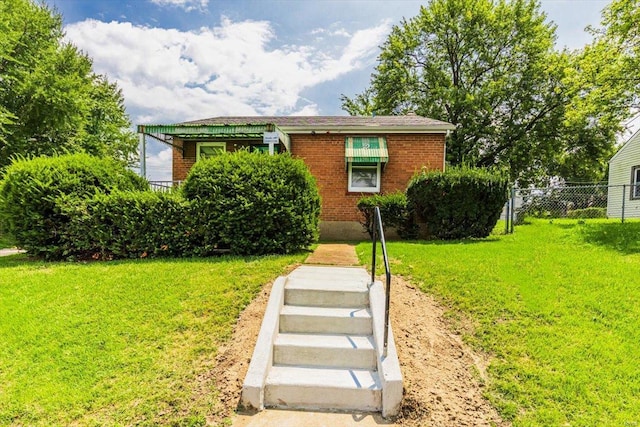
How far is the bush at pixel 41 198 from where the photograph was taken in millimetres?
7141

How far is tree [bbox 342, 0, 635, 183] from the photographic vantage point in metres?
22.9

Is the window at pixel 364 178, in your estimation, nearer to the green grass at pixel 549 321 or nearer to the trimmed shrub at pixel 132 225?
the green grass at pixel 549 321

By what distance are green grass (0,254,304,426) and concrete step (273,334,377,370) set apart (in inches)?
30.1

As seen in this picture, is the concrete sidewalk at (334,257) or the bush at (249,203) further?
the bush at (249,203)

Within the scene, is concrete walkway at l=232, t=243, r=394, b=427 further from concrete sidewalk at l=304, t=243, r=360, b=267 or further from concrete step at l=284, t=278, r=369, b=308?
concrete sidewalk at l=304, t=243, r=360, b=267

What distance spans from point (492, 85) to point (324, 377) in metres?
25.5

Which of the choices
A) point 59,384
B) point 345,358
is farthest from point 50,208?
point 345,358

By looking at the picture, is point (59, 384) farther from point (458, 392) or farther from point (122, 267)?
point (458, 392)

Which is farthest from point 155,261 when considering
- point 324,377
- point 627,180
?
point 627,180

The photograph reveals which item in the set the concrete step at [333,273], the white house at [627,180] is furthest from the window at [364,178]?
the white house at [627,180]

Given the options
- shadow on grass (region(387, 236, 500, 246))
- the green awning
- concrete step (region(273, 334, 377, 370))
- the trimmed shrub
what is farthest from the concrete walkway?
the green awning

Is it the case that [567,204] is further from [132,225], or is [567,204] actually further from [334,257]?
[132,225]

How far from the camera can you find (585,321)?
4.27 meters

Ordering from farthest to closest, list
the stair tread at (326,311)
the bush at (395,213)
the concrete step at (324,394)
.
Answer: the bush at (395,213), the stair tread at (326,311), the concrete step at (324,394)
